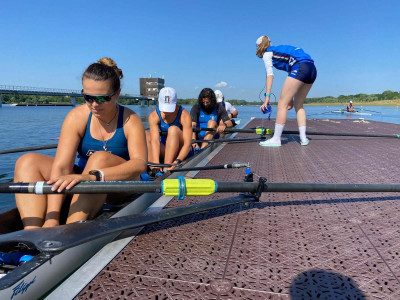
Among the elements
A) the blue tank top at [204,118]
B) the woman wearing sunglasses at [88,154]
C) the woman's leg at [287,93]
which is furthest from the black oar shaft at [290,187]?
the blue tank top at [204,118]

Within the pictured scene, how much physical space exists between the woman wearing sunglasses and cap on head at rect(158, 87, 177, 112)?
176 centimetres

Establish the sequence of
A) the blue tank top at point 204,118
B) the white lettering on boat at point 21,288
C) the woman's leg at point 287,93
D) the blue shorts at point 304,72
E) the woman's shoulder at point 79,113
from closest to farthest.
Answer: the white lettering on boat at point 21,288 → the woman's shoulder at point 79,113 → the blue shorts at point 304,72 → the woman's leg at point 287,93 → the blue tank top at point 204,118

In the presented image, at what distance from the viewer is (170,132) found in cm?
421

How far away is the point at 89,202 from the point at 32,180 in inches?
20.5

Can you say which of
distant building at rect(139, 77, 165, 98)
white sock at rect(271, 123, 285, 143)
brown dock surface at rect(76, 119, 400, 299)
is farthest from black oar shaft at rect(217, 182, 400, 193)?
distant building at rect(139, 77, 165, 98)

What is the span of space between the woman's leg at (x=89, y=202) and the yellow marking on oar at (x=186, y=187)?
56 centimetres

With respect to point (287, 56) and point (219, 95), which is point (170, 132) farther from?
point (219, 95)

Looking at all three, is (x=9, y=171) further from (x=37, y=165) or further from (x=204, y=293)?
(x=204, y=293)

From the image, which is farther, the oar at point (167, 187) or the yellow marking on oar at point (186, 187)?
the yellow marking on oar at point (186, 187)

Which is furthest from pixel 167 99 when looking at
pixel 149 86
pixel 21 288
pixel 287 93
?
pixel 149 86

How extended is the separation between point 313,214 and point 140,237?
1.44m

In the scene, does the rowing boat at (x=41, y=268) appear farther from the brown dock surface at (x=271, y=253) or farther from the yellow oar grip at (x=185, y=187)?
the yellow oar grip at (x=185, y=187)

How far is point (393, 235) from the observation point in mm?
1966

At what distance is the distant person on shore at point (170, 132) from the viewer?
4.26m
